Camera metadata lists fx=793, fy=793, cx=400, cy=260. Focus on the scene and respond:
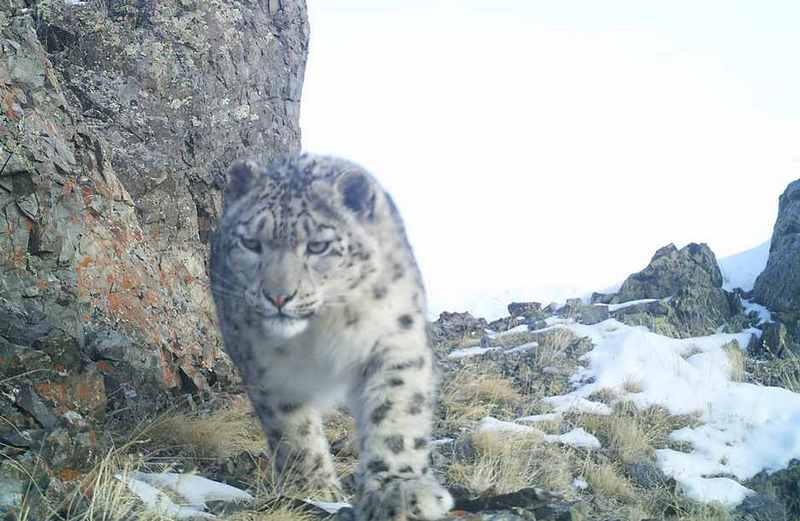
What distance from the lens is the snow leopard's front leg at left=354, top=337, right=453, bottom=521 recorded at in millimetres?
4152

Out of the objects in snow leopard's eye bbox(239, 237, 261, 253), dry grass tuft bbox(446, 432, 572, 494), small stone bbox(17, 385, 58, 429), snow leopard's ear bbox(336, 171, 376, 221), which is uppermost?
snow leopard's ear bbox(336, 171, 376, 221)

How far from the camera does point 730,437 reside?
29.1 ft

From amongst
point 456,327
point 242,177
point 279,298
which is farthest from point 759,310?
point 279,298

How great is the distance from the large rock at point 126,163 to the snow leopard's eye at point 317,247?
1.73m

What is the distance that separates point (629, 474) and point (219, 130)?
594cm

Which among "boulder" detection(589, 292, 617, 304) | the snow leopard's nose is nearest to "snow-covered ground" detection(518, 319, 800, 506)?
"boulder" detection(589, 292, 617, 304)

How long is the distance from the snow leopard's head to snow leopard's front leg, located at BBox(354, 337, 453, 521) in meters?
0.49

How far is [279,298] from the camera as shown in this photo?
Answer: 4359mm

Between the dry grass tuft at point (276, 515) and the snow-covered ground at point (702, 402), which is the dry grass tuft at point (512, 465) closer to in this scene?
the snow-covered ground at point (702, 402)

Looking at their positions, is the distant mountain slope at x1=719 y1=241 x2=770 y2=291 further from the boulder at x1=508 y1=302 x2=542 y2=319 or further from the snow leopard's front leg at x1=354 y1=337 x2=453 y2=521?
the snow leopard's front leg at x1=354 y1=337 x2=453 y2=521

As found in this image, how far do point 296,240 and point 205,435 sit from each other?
2.27 m

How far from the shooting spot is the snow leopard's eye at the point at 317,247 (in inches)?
181

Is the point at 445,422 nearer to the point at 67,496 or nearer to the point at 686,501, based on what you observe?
the point at 686,501

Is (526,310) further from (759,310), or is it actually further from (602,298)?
(759,310)
